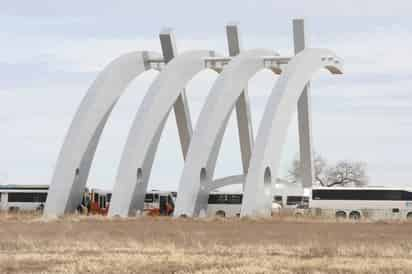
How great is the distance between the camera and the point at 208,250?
2852 centimetres

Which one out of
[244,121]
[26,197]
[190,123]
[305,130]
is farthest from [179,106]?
[26,197]

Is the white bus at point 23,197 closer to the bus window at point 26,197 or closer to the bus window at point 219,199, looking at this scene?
the bus window at point 26,197

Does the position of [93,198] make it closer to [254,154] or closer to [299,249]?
[254,154]

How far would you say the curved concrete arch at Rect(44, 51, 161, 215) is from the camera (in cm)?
6219

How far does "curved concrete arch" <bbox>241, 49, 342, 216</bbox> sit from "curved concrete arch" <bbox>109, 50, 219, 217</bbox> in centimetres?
692

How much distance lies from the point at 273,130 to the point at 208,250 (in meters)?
29.6

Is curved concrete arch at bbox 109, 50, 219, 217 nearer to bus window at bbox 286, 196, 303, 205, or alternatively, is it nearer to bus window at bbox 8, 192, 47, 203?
bus window at bbox 286, 196, 303, 205

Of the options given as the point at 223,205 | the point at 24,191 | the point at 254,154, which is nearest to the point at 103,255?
the point at 254,154

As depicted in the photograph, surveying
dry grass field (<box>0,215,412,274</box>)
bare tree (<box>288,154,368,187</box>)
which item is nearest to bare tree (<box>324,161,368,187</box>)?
bare tree (<box>288,154,368,187</box>)

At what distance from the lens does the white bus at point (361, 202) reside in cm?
6594

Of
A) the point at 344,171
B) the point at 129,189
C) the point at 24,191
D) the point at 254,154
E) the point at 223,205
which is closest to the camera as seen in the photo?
the point at 254,154

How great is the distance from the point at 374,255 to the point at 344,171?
95489 millimetres

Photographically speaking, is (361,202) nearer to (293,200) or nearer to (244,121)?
(293,200)

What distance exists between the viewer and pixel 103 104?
210ft
